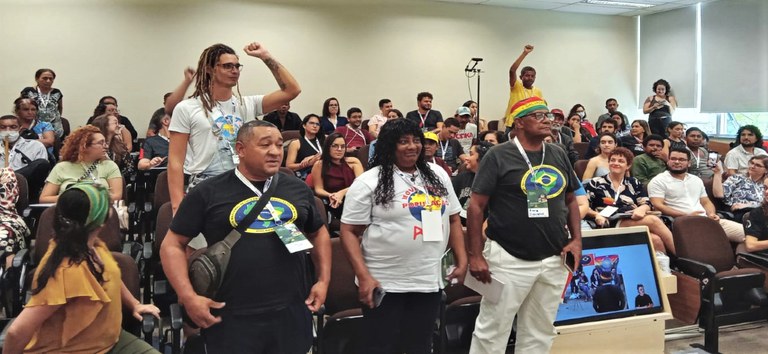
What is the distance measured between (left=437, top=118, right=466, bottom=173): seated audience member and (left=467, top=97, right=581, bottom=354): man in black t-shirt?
3310 mm

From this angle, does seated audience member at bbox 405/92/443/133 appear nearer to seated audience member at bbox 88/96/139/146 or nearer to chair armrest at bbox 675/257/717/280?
seated audience member at bbox 88/96/139/146

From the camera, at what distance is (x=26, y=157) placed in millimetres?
4926

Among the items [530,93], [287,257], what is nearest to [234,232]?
[287,257]

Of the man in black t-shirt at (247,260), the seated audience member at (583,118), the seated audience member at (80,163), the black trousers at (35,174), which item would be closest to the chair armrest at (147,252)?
the seated audience member at (80,163)

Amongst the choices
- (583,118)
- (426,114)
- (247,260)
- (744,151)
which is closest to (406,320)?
(247,260)

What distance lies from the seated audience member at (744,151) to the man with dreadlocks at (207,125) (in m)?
5.75

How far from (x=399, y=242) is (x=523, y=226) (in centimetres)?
60

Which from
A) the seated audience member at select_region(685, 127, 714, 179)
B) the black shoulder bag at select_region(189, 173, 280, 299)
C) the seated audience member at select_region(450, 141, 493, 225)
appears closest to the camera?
the black shoulder bag at select_region(189, 173, 280, 299)

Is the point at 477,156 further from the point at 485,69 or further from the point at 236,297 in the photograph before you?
the point at 485,69

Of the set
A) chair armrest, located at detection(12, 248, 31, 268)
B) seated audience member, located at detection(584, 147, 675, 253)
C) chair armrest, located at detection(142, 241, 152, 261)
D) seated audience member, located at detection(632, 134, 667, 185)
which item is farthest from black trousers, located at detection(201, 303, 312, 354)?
seated audience member, located at detection(632, 134, 667, 185)

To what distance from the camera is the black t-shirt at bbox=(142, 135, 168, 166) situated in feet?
17.4

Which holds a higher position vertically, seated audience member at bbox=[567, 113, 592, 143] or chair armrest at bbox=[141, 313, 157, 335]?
seated audience member at bbox=[567, 113, 592, 143]

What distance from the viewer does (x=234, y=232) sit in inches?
71.7

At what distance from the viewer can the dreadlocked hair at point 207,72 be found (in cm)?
229
